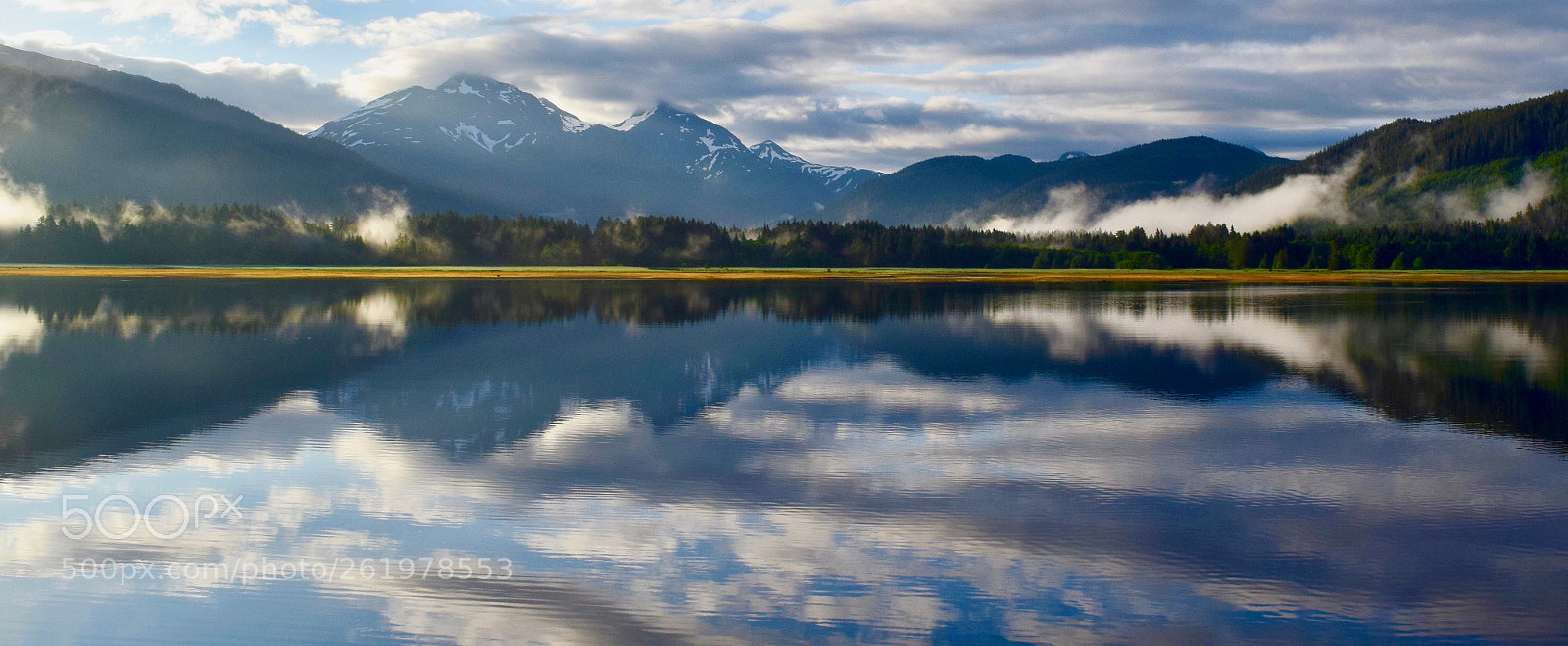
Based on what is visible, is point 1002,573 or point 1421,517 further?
point 1421,517

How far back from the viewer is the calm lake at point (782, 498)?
13.4 meters

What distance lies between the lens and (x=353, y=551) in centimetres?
1573

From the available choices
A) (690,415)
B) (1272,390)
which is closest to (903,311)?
(1272,390)

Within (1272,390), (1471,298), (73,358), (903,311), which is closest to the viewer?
(1272,390)

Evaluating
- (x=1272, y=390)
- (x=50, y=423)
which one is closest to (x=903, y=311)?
(x=1272, y=390)

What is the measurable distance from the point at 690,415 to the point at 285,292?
278 ft

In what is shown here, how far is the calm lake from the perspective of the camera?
43.9 ft

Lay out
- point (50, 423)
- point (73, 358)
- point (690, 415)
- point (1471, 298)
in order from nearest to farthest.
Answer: point (50, 423), point (690, 415), point (73, 358), point (1471, 298)

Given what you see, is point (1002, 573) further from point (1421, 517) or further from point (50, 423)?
point (50, 423)

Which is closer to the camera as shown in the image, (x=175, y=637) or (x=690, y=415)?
(x=175, y=637)

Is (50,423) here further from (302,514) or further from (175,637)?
(175,637)

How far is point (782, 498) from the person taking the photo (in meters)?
19.0

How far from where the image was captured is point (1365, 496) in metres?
19.2

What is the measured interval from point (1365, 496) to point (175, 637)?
1945 cm
